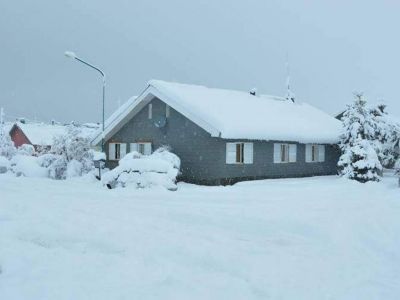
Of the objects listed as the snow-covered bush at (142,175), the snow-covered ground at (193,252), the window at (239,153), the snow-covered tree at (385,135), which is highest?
the snow-covered tree at (385,135)

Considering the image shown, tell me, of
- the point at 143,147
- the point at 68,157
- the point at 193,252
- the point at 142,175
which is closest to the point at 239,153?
the point at 143,147

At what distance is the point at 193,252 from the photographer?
311 inches

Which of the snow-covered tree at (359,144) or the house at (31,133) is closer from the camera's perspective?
the snow-covered tree at (359,144)

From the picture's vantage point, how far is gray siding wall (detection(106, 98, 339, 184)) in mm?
26125

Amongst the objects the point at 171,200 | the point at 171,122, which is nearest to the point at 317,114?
the point at 171,122

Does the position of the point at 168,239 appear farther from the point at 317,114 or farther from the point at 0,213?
the point at 317,114

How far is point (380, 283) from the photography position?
7301mm

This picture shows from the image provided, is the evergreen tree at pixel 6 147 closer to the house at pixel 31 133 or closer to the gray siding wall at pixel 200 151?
the gray siding wall at pixel 200 151

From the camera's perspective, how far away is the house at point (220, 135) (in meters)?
26.1

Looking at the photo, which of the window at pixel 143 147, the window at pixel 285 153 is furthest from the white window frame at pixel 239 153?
the window at pixel 143 147

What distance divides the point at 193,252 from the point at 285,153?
2269 centimetres

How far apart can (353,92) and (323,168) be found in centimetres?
611

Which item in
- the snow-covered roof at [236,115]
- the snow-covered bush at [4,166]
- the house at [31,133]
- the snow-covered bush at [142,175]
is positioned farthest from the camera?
the house at [31,133]

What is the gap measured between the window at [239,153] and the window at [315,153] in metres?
5.83
